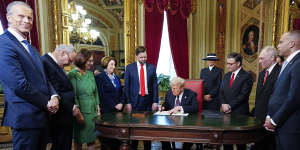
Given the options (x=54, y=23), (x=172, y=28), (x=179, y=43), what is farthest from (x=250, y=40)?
(x=54, y=23)

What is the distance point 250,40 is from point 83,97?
235 inches

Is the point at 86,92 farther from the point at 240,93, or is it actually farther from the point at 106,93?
the point at 240,93

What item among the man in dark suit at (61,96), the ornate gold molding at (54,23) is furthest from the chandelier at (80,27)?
the man in dark suit at (61,96)

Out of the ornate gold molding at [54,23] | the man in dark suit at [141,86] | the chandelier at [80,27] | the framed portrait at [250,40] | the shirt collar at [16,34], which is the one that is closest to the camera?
the shirt collar at [16,34]

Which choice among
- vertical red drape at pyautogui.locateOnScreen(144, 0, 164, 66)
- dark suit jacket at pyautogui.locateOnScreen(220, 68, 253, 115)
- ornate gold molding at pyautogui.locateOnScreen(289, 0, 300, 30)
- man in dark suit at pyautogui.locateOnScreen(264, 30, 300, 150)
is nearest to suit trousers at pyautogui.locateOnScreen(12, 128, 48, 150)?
man in dark suit at pyautogui.locateOnScreen(264, 30, 300, 150)

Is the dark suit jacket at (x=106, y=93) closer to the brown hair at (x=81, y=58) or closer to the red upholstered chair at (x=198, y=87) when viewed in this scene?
the brown hair at (x=81, y=58)

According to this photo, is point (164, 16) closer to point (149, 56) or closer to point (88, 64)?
point (149, 56)

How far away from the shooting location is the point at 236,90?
2.89 m

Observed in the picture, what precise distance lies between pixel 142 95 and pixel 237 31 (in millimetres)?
5103

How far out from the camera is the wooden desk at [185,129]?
6.20ft

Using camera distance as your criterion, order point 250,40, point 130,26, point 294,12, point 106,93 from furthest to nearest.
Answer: point 250,40 < point 294,12 < point 130,26 < point 106,93

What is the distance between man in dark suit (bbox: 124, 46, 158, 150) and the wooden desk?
909 mm

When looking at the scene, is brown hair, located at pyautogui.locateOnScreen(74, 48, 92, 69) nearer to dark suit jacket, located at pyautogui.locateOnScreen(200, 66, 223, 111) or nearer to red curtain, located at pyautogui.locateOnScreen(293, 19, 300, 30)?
dark suit jacket, located at pyautogui.locateOnScreen(200, 66, 223, 111)

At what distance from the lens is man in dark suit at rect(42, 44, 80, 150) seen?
214cm
